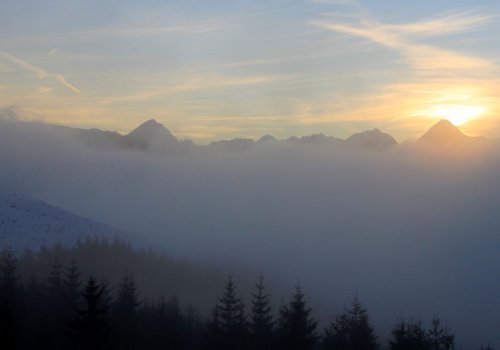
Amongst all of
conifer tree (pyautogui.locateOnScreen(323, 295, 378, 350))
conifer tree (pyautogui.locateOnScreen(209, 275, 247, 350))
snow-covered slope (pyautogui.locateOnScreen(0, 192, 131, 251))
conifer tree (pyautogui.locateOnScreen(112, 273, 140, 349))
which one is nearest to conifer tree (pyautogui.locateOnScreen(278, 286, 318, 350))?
conifer tree (pyautogui.locateOnScreen(323, 295, 378, 350))

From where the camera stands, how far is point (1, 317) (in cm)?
3506

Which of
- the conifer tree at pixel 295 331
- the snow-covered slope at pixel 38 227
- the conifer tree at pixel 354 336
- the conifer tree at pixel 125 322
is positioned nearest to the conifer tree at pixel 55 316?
the conifer tree at pixel 125 322

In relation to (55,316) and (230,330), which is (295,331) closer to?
(230,330)

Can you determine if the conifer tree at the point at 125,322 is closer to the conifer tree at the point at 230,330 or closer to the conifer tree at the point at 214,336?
the conifer tree at the point at 214,336

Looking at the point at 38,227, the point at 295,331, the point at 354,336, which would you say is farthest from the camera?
the point at 38,227

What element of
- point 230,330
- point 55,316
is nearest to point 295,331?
point 230,330

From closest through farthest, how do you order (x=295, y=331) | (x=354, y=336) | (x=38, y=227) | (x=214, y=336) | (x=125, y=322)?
(x=295, y=331) → (x=354, y=336) → (x=214, y=336) → (x=125, y=322) → (x=38, y=227)

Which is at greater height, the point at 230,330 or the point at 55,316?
the point at 230,330

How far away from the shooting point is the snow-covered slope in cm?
16575

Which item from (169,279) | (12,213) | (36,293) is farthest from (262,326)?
(12,213)

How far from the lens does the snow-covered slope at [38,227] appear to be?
544 ft

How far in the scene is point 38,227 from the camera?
584ft

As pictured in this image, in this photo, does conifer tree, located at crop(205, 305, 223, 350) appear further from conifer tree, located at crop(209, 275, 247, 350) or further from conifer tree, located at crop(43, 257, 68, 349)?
conifer tree, located at crop(43, 257, 68, 349)

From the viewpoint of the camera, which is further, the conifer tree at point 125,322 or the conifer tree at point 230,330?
the conifer tree at point 230,330
